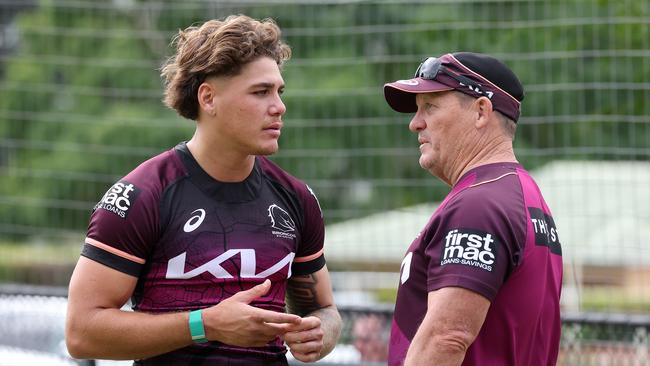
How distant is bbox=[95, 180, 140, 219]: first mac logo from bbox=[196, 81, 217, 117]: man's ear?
0.40m

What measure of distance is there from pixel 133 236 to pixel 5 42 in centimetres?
866

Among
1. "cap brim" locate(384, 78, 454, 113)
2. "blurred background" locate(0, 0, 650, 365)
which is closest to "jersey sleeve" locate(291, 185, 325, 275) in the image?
"cap brim" locate(384, 78, 454, 113)

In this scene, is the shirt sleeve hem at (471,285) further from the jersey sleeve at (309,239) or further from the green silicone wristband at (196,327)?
the jersey sleeve at (309,239)

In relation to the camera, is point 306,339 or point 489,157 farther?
point 306,339

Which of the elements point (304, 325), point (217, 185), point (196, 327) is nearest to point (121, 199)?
point (217, 185)

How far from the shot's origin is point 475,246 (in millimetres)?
3229

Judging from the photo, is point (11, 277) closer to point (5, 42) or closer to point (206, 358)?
point (5, 42)

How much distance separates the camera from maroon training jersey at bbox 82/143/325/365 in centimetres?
364

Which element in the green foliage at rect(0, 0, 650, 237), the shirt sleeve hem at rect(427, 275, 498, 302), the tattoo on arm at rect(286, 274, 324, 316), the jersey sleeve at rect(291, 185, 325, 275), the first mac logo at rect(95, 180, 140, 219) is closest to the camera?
Result: the shirt sleeve hem at rect(427, 275, 498, 302)

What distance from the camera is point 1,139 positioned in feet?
32.0

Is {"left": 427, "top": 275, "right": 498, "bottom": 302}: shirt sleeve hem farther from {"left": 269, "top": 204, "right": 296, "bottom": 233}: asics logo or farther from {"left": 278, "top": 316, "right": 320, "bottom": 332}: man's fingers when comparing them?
{"left": 269, "top": 204, "right": 296, "bottom": 233}: asics logo

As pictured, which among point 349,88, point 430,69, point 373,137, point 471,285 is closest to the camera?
point 471,285

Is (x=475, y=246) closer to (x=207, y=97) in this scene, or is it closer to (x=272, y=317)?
(x=272, y=317)

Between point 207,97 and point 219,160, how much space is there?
22cm
